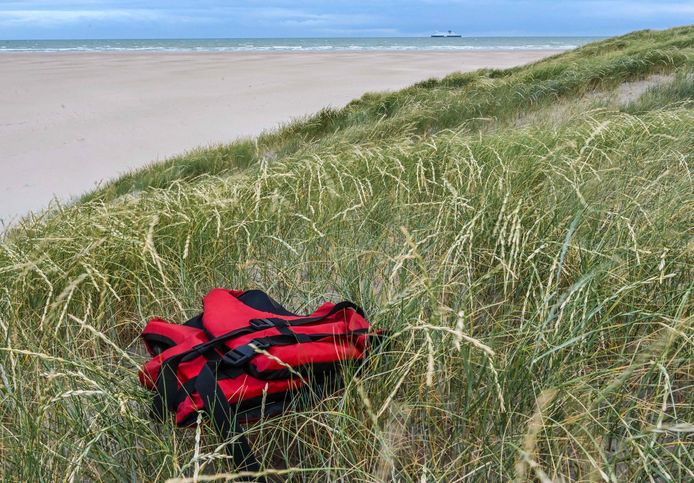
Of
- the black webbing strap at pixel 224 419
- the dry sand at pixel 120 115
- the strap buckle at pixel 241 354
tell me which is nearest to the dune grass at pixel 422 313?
the black webbing strap at pixel 224 419

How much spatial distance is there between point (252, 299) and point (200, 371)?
1.63 feet

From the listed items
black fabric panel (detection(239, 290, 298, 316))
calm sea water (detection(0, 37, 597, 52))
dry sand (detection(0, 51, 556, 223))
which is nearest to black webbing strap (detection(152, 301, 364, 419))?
black fabric panel (detection(239, 290, 298, 316))

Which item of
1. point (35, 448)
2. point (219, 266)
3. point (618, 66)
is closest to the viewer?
point (35, 448)

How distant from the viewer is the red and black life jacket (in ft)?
4.25

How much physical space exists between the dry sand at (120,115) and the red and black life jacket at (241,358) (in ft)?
9.66

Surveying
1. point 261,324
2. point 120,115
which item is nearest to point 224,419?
point 261,324

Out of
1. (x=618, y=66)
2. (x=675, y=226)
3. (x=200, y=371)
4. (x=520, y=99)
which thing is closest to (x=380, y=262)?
(x=200, y=371)

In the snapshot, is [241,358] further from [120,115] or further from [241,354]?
[120,115]

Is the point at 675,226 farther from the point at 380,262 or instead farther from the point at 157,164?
the point at 157,164

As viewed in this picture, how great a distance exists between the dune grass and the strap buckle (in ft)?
0.60

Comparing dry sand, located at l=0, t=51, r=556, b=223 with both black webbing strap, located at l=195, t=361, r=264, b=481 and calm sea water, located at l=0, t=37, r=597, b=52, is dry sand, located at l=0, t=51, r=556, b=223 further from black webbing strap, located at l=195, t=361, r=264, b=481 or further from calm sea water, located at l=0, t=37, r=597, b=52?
calm sea water, located at l=0, t=37, r=597, b=52

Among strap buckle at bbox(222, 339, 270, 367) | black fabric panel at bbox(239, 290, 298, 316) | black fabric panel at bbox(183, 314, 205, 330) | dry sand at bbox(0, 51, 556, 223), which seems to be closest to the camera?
strap buckle at bbox(222, 339, 270, 367)

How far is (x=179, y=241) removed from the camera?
2.29m

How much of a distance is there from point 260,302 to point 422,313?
604 mm
